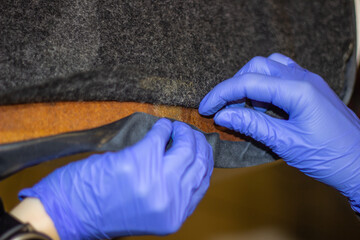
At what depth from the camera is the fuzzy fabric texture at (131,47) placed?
56 centimetres

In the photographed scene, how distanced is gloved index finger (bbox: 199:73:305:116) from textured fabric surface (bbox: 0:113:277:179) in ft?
0.34

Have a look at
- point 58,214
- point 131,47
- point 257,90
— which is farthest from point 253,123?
point 58,214

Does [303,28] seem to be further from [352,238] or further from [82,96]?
[352,238]

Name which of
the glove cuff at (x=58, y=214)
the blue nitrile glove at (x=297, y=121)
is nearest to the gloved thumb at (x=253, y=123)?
the blue nitrile glove at (x=297, y=121)

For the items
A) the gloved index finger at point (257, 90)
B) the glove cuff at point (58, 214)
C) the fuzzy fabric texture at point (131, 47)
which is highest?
the fuzzy fabric texture at point (131, 47)

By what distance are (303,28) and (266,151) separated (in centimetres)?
47

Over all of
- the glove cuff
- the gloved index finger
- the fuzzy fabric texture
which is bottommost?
the glove cuff

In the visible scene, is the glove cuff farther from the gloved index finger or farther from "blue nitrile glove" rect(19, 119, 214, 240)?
the gloved index finger

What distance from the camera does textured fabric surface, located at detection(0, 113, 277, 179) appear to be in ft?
1.68

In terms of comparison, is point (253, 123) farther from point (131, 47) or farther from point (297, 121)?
point (131, 47)

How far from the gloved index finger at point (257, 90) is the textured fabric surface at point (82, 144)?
4.1 inches

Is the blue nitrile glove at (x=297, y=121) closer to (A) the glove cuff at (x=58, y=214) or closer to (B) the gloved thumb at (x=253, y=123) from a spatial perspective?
(B) the gloved thumb at (x=253, y=123)

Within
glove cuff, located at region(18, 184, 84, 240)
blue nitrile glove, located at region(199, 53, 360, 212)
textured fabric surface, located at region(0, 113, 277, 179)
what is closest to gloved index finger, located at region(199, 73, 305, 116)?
blue nitrile glove, located at region(199, 53, 360, 212)

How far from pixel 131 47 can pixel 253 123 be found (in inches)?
14.1
